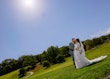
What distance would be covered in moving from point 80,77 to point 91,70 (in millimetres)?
1068

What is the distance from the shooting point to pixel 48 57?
349 ft

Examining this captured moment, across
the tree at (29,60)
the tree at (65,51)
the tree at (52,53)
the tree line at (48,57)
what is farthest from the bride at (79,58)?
the tree at (29,60)

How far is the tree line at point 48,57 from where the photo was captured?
9654 cm

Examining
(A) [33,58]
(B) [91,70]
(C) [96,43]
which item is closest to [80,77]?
(B) [91,70]

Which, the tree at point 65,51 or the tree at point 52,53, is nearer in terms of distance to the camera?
the tree at point 52,53

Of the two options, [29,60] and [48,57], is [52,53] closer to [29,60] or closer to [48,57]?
[48,57]

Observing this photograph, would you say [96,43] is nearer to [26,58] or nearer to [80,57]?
[26,58]

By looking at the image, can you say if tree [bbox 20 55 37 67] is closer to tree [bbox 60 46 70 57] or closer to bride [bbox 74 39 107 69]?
tree [bbox 60 46 70 57]

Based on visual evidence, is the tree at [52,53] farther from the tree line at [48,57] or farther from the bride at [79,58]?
the bride at [79,58]

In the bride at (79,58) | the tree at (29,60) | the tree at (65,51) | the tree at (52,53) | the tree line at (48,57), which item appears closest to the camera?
the bride at (79,58)

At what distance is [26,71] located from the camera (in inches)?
3932

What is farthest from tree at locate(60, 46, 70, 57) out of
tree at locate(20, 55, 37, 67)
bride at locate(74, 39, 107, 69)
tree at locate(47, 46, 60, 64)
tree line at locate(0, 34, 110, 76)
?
bride at locate(74, 39, 107, 69)

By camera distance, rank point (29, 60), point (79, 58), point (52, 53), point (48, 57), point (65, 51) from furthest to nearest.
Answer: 1. point (29, 60)
2. point (65, 51)
3. point (48, 57)
4. point (52, 53)
5. point (79, 58)

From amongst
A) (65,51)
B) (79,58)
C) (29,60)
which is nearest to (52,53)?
(65,51)
